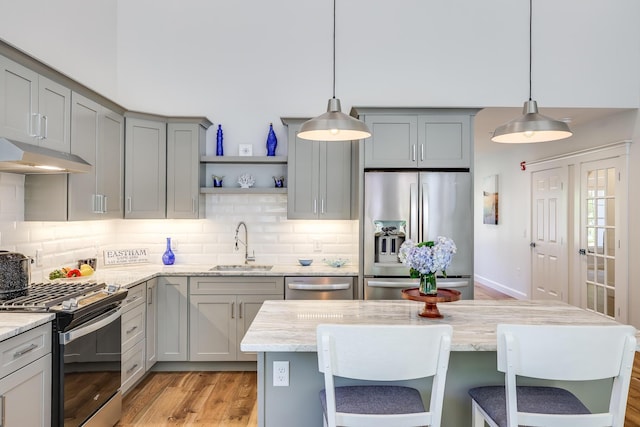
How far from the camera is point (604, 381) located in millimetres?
2207

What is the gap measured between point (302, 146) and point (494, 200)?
525 centimetres

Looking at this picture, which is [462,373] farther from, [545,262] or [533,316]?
[545,262]

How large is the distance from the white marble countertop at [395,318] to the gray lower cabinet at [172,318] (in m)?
1.56

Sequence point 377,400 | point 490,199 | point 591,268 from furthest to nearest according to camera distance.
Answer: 1. point 490,199
2. point 591,268
3. point 377,400

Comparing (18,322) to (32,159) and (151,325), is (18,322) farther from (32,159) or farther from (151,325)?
(151,325)

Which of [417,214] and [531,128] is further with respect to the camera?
[417,214]

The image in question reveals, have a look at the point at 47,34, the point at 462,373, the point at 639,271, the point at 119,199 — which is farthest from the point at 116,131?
the point at 639,271

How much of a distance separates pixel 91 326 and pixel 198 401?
47.3 inches

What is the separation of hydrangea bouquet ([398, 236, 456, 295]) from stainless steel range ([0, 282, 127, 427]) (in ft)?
5.84

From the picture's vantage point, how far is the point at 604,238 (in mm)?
5238

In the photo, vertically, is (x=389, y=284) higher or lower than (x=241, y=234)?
lower

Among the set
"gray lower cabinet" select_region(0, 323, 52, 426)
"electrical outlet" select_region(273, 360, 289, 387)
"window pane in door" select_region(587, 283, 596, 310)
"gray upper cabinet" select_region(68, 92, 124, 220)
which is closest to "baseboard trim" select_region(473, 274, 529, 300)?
"window pane in door" select_region(587, 283, 596, 310)

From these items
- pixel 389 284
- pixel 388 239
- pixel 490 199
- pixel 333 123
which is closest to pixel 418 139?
pixel 388 239

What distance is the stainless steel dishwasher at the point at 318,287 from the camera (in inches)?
154
